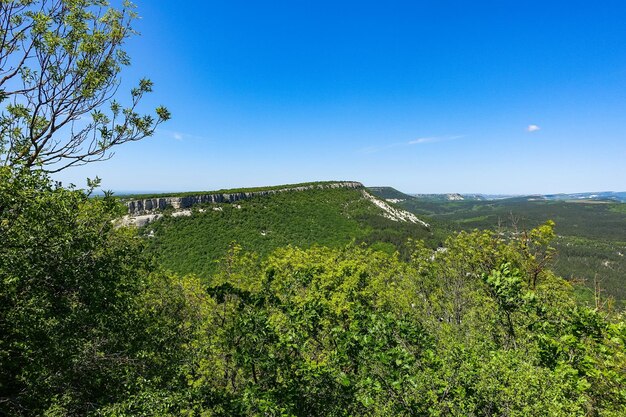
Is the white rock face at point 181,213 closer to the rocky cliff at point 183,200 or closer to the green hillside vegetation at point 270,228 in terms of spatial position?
the green hillside vegetation at point 270,228

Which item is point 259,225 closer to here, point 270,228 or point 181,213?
point 270,228

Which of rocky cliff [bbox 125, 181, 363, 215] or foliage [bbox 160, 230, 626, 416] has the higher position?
rocky cliff [bbox 125, 181, 363, 215]

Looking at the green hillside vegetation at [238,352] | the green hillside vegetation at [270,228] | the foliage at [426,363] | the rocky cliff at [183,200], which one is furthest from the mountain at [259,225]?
the green hillside vegetation at [238,352]

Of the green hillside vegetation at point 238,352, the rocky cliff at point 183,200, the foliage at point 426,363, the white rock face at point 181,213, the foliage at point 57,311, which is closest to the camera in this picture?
the foliage at point 426,363

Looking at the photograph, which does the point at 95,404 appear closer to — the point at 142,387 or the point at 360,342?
the point at 142,387

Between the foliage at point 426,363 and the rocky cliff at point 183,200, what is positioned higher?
the rocky cliff at point 183,200

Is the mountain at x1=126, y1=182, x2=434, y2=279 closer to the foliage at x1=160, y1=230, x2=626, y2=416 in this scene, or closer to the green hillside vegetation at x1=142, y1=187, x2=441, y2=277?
the green hillside vegetation at x1=142, y1=187, x2=441, y2=277

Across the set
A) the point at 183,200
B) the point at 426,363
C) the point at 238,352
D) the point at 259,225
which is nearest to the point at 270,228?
the point at 259,225

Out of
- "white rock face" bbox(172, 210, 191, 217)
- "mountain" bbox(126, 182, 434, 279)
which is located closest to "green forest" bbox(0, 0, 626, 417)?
"mountain" bbox(126, 182, 434, 279)
